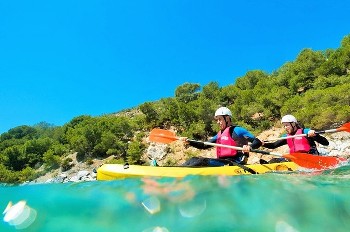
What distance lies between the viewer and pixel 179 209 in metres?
2.80

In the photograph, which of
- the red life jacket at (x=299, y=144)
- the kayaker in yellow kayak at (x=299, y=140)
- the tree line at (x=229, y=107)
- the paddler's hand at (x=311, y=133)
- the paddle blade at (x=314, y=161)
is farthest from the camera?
the tree line at (x=229, y=107)

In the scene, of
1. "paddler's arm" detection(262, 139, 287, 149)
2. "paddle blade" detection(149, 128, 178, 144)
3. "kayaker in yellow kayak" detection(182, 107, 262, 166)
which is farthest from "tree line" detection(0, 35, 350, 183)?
"kayaker in yellow kayak" detection(182, 107, 262, 166)

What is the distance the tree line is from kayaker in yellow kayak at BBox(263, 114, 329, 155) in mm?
12908

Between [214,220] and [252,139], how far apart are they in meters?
5.43

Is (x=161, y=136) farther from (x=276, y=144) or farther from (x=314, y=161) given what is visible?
(x=314, y=161)

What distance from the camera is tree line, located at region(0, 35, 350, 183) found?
958 inches

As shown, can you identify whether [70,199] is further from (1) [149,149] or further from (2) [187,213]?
(1) [149,149]

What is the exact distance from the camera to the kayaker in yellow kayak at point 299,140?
8760mm

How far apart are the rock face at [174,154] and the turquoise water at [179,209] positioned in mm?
15561

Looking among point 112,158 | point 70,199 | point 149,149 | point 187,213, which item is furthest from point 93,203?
point 112,158

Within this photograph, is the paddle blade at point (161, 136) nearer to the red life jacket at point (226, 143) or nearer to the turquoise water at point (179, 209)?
the red life jacket at point (226, 143)

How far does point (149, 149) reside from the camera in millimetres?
31453

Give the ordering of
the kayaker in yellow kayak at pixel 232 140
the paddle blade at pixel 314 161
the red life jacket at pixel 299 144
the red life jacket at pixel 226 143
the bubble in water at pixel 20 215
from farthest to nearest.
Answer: the red life jacket at pixel 299 144 → the red life jacket at pixel 226 143 → the kayaker in yellow kayak at pixel 232 140 → the paddle blade at pixel 314 161 → the bubble in water at pixel 20 215

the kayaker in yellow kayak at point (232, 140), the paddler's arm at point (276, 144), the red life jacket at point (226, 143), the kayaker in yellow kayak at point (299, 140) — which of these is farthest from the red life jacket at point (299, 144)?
the red life jacket at point (226, 143)
